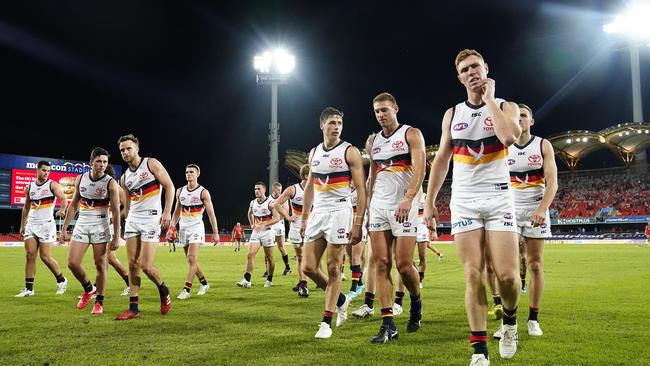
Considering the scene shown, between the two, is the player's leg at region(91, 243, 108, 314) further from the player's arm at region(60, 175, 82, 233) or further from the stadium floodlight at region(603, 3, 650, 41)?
the stadium floodlight at region(603, 3, 650, 41)

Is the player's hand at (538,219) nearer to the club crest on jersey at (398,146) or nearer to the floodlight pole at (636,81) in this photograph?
the club crest on jersey at (398,146)

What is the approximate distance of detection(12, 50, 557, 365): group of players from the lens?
14.5 ft

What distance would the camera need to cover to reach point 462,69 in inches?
179

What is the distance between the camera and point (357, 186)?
20.1 ft

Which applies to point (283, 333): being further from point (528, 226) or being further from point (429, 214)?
point (528, 226)

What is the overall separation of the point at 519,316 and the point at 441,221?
55.5 m

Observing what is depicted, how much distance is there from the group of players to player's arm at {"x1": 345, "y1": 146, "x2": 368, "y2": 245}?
0.01 metres

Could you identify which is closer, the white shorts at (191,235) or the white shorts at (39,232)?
the white shorts at (39,232)

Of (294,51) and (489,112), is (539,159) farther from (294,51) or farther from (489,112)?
(294,51)

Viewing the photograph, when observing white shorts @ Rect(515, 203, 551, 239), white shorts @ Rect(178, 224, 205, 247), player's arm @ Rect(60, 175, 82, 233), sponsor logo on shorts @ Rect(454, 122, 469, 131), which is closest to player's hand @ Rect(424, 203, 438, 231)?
sponsor logo on shorts @ Rect(454, 122, 469, 131)

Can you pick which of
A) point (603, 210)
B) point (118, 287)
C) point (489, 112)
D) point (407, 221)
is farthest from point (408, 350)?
point (603, 210)

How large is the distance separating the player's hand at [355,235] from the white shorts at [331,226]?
0.20 m

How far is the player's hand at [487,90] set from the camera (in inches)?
168

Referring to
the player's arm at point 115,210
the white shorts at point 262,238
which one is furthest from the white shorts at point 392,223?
the white shorts at point 262,238
